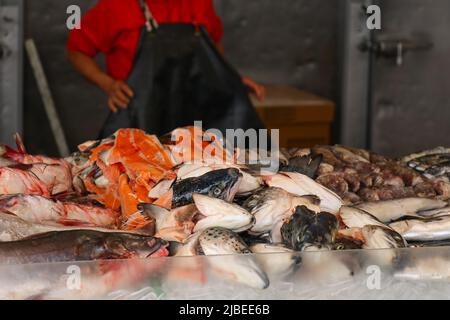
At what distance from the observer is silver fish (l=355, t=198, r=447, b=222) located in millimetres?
1891

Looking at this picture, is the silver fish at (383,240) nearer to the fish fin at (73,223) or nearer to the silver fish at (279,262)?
the silver fish at (279,262)

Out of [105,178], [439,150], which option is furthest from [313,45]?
[105,178]

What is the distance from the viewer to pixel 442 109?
4434 mm

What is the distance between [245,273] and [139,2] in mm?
2361

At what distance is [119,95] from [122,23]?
1.13 ft

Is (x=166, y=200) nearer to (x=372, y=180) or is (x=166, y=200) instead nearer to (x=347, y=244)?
(x=347, y=244)

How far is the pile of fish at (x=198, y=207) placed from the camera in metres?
1.59

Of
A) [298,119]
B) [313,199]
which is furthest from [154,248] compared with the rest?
[298,119]

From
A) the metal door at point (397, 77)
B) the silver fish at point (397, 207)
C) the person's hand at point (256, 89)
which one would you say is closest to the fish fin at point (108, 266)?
the silver fish at point (397, 207)

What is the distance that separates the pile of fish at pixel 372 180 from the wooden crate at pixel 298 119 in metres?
2.04
